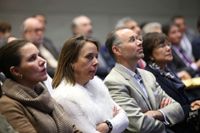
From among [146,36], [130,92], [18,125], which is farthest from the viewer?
[146,36]

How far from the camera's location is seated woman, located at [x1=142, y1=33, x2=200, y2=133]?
3.17 meters

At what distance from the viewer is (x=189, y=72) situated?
412cm

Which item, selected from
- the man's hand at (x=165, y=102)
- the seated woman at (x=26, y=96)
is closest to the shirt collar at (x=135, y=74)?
the man's hand at (x=165, y=102)

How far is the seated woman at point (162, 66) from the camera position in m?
3.17

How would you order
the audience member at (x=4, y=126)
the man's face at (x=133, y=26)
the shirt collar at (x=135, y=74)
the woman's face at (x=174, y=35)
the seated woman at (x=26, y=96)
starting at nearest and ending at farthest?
the audience member at (x=4, y=126), the seated woman at (x=26, y=96), the shirt collar at (x=135, y=74), the woman's face at (x=174, y=35), the man's face at (x=133, y=26)

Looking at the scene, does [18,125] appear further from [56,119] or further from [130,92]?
[130,92]

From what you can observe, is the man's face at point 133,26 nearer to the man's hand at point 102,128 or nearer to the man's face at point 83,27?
the man's face at point 83,27

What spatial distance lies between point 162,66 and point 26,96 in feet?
6.38

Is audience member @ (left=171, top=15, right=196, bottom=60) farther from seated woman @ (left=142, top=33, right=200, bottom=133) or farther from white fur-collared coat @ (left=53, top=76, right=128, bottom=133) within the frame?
white fur-collared coat @ (left=53, top=76, right=128, bottom=133)

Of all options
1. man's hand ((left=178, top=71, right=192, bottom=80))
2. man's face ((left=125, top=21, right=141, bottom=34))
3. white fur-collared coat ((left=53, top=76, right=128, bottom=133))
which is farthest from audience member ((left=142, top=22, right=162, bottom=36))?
white fur-collared coat ((left=53, top=76, right=128, bottom=133))

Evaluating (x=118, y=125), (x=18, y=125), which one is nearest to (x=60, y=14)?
(x=118, y=125)

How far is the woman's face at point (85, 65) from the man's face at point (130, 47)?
1.89 ft

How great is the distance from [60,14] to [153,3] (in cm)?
238

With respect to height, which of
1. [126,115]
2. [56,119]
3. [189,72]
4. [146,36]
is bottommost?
[189,72]
